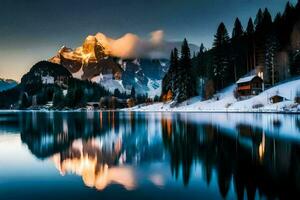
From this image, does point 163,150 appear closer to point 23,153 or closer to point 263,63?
point 23,153

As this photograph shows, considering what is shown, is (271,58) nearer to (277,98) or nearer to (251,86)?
(251,86)

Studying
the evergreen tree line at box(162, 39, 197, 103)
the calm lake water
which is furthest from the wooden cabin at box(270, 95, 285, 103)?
the calm lake water

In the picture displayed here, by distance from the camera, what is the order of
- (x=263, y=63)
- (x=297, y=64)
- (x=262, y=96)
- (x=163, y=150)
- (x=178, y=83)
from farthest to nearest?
(x=178, y=83), (x=263, y=63), (x=297, y=64), (x=262, y=96), (x=163, y=150)

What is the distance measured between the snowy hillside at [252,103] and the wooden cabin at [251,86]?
11.9ft

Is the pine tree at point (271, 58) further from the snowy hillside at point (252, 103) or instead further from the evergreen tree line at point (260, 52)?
the snowy hillside at point (252, 103)

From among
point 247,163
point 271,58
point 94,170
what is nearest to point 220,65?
point 271,58

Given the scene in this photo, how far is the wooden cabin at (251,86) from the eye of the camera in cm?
9262

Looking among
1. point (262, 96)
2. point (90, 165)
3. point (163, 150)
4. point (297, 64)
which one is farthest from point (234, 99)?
point (90, 165)

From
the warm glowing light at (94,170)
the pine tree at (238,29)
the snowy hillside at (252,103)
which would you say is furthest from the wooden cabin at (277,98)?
the warm glowing light at (94,170)

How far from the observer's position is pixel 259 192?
11383 millimetres

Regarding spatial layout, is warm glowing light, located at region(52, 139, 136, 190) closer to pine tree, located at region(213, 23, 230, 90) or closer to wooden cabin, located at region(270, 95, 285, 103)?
wooden cabin, located at region(270, 95, 285, 103)

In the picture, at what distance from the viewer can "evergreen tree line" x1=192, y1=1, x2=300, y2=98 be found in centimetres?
9300

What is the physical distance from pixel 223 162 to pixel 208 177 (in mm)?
3338

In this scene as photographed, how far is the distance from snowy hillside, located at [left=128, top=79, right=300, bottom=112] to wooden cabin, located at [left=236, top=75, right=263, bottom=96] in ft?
11.9
